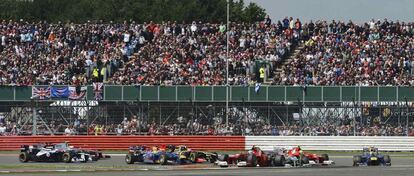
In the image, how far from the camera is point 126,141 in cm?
5322

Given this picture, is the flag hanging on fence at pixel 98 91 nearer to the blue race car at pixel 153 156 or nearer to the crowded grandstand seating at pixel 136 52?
the crowded grandstand seating at pixel 136 52

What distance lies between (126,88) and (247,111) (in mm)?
9332

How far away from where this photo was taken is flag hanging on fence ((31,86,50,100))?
58494 millimetres

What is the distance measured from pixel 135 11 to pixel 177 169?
8469 cm

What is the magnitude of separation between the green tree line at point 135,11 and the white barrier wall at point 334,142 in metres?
65.1

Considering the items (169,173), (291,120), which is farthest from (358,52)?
(169,173)

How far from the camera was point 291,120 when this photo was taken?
51812mm

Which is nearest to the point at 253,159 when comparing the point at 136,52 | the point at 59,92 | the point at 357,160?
the point at 357,160

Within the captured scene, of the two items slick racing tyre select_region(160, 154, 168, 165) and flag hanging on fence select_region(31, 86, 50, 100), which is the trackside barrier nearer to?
flag hanging on fence select_region(31, 86, 50, 100)

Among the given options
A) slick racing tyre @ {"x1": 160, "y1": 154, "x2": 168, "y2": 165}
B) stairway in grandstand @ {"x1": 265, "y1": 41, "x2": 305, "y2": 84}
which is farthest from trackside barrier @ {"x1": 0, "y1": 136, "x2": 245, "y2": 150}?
slick racing tyre @ {"x1": 160, "y1": 154, "x2": 168, "y2": 165}

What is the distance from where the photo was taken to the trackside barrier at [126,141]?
173 ft

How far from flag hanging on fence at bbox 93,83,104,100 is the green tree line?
192 feet

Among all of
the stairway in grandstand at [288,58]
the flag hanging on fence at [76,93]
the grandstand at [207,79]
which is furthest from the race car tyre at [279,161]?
the flag hanging on fence at [76,93]

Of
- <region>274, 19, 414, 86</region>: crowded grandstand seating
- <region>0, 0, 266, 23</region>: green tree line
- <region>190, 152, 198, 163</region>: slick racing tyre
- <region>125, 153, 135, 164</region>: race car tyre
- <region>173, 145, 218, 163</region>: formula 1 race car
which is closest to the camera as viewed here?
<region>125, 153, 135, 164</region>: race car tyre
